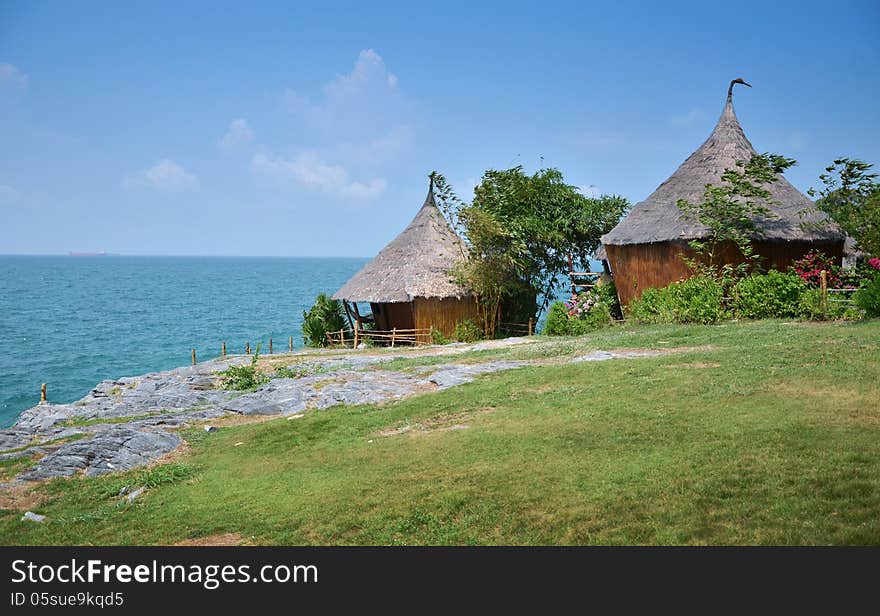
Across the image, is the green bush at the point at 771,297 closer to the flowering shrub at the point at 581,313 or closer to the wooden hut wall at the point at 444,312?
the flowering shrub at the point at 581,313

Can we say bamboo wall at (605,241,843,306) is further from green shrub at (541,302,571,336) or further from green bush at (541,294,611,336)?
green shrub at (541,302,571,336)

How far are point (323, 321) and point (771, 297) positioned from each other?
1733 cm

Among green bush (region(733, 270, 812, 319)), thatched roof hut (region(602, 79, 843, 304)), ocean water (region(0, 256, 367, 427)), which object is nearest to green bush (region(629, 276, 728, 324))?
green bush (region(733, 270, 812, 319))

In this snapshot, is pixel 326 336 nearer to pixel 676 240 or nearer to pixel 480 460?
pixel 676 240

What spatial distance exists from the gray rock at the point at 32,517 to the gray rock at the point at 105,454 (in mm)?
1643

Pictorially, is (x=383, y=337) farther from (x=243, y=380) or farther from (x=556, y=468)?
(x=556, y=468)

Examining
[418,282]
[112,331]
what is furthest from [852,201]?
[112,331]

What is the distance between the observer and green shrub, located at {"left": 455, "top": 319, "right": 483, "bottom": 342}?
2588 centimetres

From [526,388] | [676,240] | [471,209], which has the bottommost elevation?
[526,388]

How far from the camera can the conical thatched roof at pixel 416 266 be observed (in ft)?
83.5

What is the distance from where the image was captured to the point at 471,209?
2678cm
